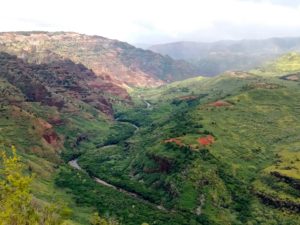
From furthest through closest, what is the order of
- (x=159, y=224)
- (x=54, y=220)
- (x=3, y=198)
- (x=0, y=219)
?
1. (x=159, y=224)
2. (x=54, y=220)
3. (x=3, y=198)
4. (x=0, y=219)

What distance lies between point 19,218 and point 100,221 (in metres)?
33.0

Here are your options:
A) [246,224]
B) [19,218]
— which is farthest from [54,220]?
[246,224]

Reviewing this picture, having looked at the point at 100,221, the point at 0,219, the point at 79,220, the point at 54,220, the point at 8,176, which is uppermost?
the point at 8,176

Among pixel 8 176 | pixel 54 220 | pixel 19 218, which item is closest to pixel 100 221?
pixel 54 220

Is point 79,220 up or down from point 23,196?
down

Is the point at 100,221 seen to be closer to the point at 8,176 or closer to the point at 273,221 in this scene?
the point at 8,176

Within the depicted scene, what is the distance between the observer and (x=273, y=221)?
19950 cm

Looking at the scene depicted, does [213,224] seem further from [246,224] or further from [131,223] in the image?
[131,223]

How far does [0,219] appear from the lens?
6669 centimetres

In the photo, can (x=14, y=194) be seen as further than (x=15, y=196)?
Yes

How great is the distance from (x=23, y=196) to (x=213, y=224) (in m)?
137

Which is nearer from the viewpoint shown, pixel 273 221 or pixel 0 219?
pixel 0 219

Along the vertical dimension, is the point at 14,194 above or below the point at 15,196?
above

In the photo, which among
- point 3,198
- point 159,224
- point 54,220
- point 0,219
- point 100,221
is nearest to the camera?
point 0,219
